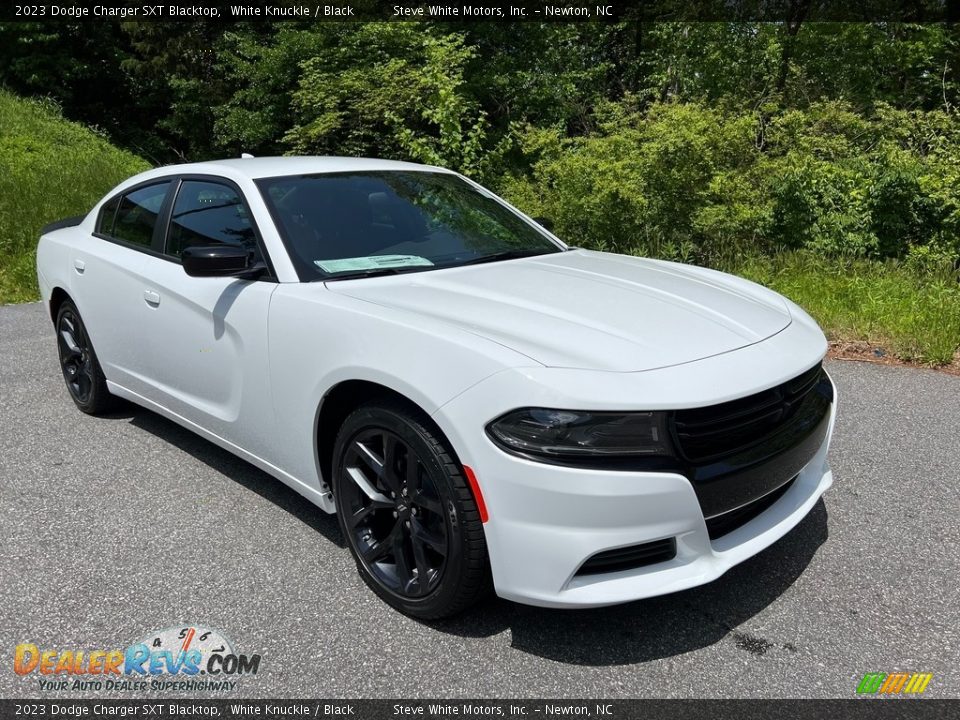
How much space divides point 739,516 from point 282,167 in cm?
264

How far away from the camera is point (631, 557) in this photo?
2371 millimetres

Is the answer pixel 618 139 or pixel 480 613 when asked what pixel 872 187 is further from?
pixel 480 613

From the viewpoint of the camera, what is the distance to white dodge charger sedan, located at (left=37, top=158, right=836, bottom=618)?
2.30 meters

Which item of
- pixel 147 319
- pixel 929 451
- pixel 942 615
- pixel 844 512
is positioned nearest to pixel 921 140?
pixel 929 451

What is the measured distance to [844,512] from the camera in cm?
347

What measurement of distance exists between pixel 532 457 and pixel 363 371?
729 millimetres

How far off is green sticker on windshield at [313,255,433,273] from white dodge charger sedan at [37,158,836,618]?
1cm

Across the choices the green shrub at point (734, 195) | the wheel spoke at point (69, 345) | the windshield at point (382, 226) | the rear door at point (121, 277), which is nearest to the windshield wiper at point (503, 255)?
the windshield at point (382, 226)

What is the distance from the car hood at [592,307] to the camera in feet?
8.21

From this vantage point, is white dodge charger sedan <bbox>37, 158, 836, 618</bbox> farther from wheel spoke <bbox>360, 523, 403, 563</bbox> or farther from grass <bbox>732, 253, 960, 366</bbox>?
grass <bbox>732, 253, 960, 366</bbox>

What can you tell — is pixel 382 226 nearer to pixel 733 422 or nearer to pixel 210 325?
pixel 210 325

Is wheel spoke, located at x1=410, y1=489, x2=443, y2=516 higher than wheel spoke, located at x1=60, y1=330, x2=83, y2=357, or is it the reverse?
wheel spoke, located at x1=410, y1=489, x2=443, y2=516

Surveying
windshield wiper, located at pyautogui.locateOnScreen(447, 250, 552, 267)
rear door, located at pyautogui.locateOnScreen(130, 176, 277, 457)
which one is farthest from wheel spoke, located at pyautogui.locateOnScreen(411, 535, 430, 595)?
windshield wiper, located at pyautogui.locateOnScreen(447, 250, 552, 267)

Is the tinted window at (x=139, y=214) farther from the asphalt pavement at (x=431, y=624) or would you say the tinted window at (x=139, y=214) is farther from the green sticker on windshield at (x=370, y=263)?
the green sticker on windshield at (x=370, y=263)
